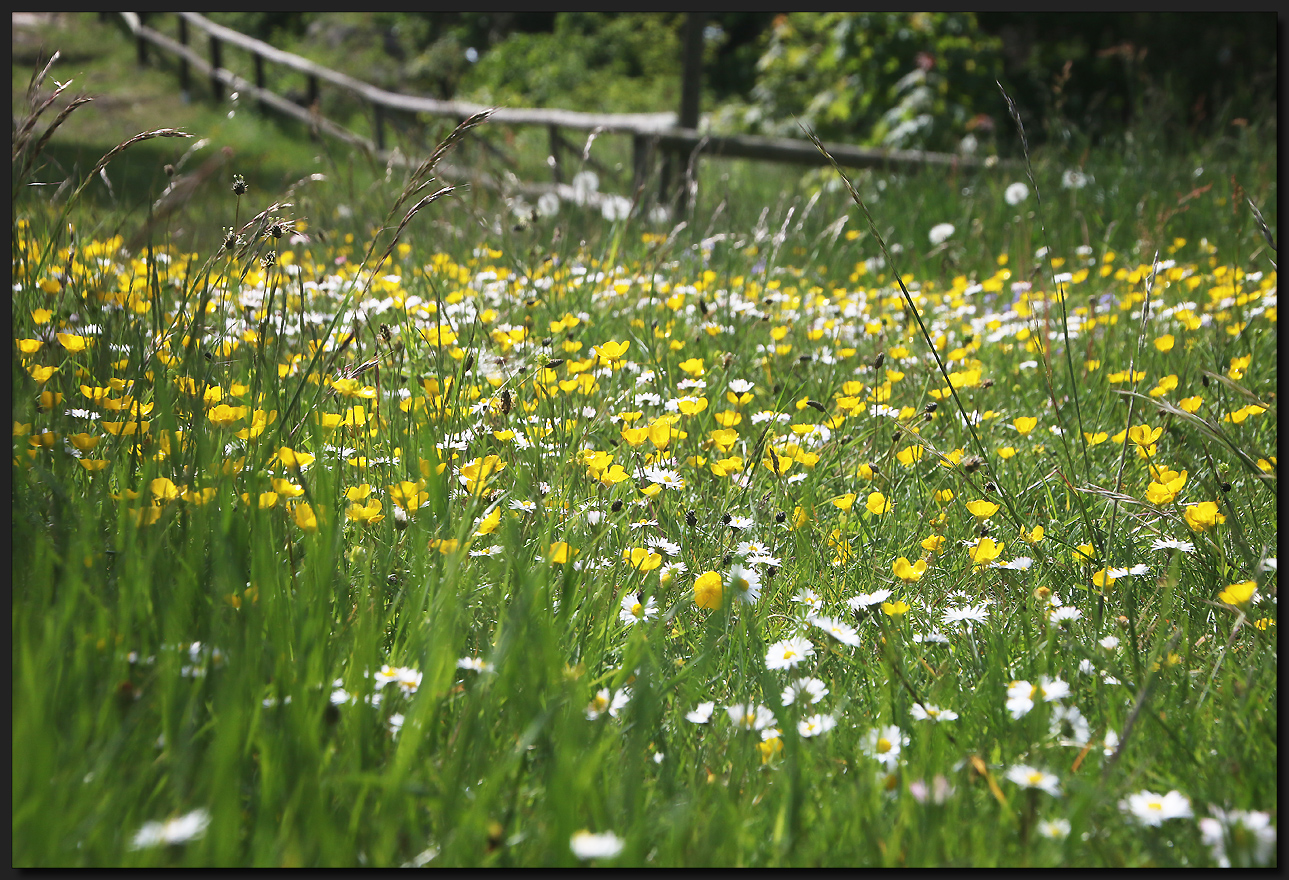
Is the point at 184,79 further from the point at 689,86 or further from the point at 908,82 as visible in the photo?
the point at 908,82

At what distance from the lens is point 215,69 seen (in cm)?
1448

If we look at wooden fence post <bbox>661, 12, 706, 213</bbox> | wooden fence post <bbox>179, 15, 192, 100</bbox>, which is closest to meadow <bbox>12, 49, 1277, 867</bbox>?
wooden fence post <bbox>661, 12, 706, 213</bbox>

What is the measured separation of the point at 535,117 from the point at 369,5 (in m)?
5.98

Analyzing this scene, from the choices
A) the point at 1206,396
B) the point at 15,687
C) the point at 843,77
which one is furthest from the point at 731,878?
the point at 843,77

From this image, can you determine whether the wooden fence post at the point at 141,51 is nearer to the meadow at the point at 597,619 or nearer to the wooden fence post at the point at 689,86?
the wooden fence post at the point at 689,86

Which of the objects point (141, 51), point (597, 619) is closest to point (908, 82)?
point (597, 619)

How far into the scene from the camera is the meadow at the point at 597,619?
1.05 meters

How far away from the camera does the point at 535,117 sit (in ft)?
24.8

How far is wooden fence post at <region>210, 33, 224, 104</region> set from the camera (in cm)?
1439

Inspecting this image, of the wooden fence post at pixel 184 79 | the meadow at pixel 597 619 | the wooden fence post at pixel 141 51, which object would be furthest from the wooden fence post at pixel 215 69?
the meadow at pixel 597 619

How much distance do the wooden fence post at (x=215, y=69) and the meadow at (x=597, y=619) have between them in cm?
1397

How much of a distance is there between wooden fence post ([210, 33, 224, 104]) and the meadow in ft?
45.8

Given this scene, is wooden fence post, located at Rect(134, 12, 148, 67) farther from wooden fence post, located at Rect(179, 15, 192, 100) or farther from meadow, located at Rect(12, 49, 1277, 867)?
meadow, located at Rect(12, 49, 1277, 867)

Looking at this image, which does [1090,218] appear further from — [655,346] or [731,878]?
[731,878]
